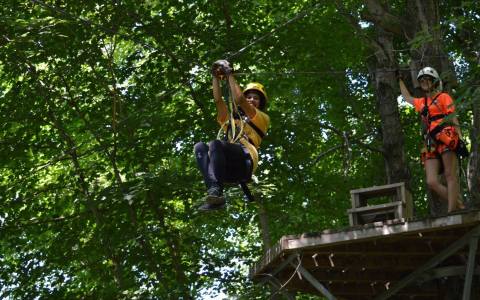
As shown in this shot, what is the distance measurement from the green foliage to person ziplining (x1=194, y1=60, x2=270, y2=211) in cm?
315

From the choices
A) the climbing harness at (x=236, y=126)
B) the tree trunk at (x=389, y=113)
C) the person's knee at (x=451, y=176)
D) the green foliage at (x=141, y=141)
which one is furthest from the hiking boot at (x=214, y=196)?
the tree trunk at (x=389, y=113)

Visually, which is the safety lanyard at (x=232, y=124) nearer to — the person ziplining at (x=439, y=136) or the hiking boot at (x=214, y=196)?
the hiking boot at (x=214, y=196)

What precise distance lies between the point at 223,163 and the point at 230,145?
0.19m

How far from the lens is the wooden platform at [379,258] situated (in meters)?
8.14

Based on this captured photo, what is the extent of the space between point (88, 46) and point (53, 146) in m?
1.56

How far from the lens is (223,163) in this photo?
7676 millimetres

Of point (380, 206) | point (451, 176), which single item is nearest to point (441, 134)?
point (451, 176)

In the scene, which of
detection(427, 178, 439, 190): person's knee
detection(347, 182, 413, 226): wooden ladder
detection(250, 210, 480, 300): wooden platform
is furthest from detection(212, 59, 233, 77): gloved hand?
detection(427, 178, 439, 190): person's knee

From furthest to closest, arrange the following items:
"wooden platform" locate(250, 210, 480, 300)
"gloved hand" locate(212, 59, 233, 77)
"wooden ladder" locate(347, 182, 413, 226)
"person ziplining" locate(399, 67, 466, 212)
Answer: "wooden ladder" locate(347, 182, 413, 226)
"person ziplining" locate(399, 67, 466, 212)
"wooden platform" locate(250, 210, 480, 300)
"gloved hand" locate(212, 59, 233, 77)

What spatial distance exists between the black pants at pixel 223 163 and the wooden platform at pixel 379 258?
1077mm

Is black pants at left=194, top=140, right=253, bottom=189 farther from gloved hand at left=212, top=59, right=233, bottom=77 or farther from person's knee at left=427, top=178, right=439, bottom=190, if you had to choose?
person's knee at left=427, top=178, right=439, bottom=190

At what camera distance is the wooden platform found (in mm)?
8141

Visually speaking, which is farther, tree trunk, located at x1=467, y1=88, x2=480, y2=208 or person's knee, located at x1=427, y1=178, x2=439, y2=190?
tree trunk, located at x1=467, y1=88, x2=480, y2=208

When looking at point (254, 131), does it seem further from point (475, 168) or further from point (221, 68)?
point (475, 168)
